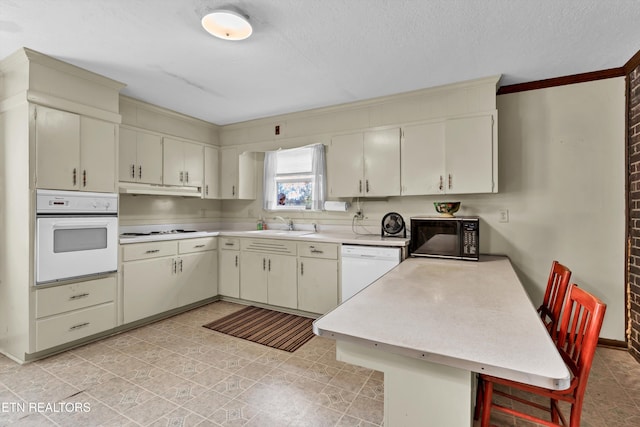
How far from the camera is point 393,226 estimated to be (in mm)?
3389

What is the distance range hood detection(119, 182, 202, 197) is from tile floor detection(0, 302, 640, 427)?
1.53 meters

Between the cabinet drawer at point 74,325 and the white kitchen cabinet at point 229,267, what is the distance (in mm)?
1322

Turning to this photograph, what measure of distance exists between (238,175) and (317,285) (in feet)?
6.63

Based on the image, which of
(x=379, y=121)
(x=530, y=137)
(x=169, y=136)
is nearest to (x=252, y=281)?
(x=169, y=136)

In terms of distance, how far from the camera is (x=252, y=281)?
3.91m

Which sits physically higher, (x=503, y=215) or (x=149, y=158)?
(x=149, y=158)

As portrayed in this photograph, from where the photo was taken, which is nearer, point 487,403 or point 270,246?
point 487,403

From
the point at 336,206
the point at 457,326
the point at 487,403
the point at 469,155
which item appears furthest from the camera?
the point at 336,206

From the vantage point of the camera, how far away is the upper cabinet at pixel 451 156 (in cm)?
295

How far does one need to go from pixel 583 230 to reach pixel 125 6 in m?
Answer: 3.99

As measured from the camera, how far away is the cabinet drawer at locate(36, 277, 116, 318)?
2.57 m

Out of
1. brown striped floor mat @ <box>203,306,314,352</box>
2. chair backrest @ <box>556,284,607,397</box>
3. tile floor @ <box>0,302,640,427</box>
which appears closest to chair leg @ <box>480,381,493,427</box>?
chair backrest @ <box>556,284,607,397</box>

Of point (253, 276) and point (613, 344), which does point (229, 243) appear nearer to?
point (253, 276)

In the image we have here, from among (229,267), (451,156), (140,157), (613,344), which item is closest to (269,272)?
(229,267)
